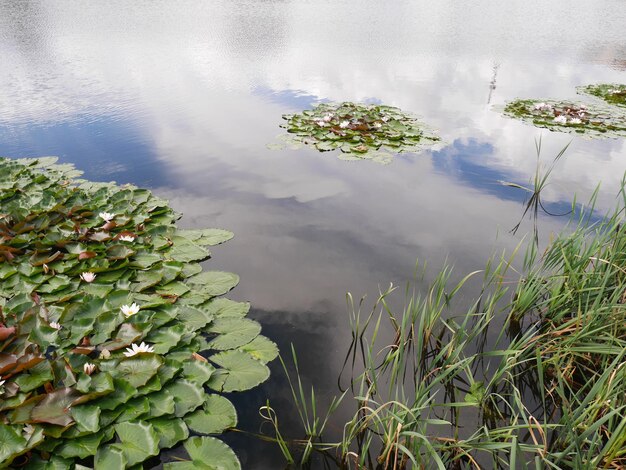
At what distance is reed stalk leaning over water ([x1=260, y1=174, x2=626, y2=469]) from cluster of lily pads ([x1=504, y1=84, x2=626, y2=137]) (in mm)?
5901

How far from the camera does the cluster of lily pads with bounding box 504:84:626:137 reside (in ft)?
26.5

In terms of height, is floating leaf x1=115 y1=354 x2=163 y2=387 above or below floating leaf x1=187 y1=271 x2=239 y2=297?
above

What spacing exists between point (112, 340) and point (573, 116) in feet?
31.3

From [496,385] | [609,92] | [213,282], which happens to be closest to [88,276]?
[213,282]

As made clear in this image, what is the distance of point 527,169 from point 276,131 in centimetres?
437

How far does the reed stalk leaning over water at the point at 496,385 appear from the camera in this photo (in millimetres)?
2020

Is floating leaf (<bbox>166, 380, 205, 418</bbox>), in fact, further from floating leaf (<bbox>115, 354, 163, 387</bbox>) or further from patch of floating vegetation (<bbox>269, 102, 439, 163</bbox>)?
patch of floating vegetation (<bbox>269, 102, 439, 163</bbox>)

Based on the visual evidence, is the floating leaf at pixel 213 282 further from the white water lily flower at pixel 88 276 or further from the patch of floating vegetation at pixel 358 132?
the patch of floating vegetation at pixel 358 132

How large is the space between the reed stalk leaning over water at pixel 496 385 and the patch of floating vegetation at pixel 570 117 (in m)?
5.89

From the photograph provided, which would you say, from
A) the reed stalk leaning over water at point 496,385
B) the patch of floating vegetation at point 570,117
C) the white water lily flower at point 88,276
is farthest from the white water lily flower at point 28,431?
the patch of floating vegetation at point 570,117

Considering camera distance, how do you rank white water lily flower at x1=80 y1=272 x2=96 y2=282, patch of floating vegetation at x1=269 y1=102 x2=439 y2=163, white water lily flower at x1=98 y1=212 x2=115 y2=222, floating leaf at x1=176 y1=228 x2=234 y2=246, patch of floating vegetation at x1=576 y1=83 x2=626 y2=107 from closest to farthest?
1. white water lily flower at x1=80 y1=272 x2=96 y2=282
2. white water lily flower at x1=98 y1=212 x2=115 y2=222
3. floating leaf at x1=176 y1=228 x2=234 y2=246
4. patch of floating vegetation at x1=269 y1=102 x2=439 y2=163
5. patch of floating vegetation at x1=576 y1=83 x2=626 y2=107

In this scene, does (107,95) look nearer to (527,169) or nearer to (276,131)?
(276,131)

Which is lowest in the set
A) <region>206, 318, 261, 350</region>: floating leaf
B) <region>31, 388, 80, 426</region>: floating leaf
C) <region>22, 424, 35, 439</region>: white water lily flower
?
<region>206, 318, 261, 350</region>: floating leaf

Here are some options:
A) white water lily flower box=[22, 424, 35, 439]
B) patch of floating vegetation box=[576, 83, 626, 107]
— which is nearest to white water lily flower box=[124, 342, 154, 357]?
white water lily flower box=[22, 424, 35, 439]
